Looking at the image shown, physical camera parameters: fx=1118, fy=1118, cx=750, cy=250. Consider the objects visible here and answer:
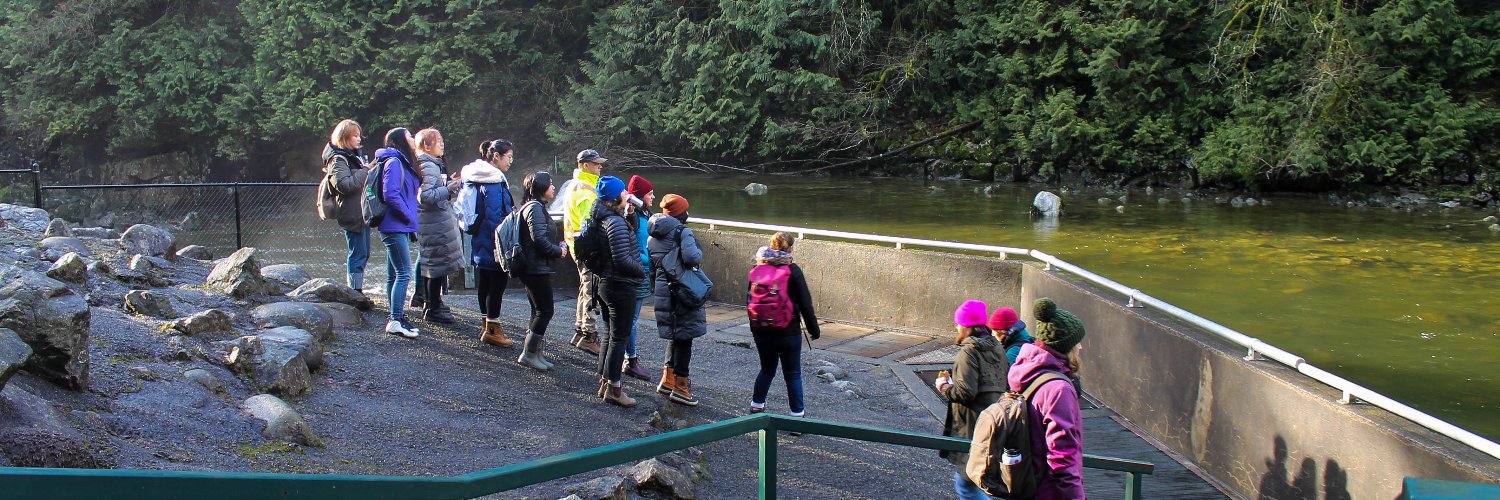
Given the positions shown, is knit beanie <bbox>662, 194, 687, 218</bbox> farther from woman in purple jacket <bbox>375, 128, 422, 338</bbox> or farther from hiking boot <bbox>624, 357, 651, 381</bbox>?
woman in purple jacket <bbox>375, 128, 422, 338</bbox>

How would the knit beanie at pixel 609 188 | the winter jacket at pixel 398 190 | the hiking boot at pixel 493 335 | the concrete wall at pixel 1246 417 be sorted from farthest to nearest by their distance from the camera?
the hiking boot at pixel 493 335
the winter jacket at pixel 398 190
the knit beanie at pixel 609 188
the concrete wall at pixel 1246 417

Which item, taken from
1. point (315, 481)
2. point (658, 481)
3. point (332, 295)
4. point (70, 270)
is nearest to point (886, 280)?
point (332, 295)

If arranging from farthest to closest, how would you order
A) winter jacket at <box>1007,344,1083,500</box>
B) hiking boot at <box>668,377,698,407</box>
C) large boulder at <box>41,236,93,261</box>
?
1. large boulder at <box>41,236,93,261</box>
2. hiking boot at <box>668,377,698,407</box>
3. winter jacket at <box>1007,344,1083,500</box>

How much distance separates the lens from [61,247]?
9062mm

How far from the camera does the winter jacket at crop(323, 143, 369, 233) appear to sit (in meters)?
8.30

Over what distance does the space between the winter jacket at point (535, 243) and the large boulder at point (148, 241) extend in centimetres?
501

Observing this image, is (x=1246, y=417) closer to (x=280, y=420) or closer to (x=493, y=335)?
(x=493, y=335)

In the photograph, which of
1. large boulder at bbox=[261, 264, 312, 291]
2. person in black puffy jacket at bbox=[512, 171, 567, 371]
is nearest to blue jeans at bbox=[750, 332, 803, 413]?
person in black puffy jacket at bbox=[512, 171, 567, 371]

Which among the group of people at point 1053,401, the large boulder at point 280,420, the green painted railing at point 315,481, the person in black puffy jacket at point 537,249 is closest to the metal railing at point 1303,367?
the group of people at point 1053,401

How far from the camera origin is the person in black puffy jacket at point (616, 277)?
22.3 ft

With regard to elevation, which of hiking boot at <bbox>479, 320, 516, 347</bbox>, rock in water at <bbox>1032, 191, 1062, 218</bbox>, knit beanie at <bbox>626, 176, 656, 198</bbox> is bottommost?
hiking boot at <bbox>479, 320, 516, 347</bbox>

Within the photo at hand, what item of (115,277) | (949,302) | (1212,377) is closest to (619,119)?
(949,302)

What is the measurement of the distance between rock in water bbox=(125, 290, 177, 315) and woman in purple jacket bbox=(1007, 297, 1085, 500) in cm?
550

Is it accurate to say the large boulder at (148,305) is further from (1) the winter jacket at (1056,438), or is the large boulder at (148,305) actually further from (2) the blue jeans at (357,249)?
(1) the winter jacket at (1056,438)
